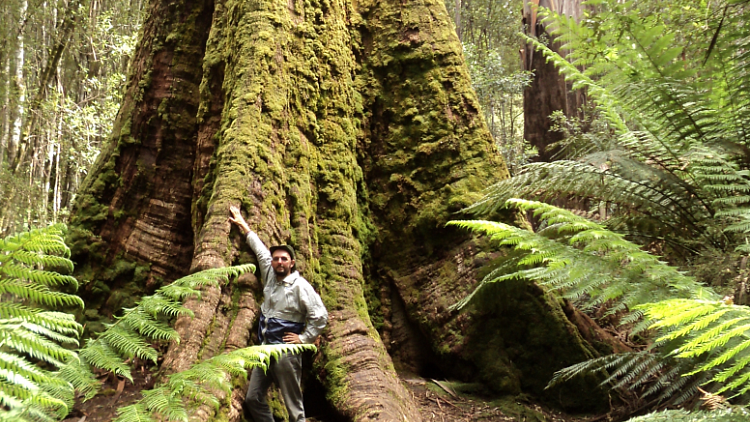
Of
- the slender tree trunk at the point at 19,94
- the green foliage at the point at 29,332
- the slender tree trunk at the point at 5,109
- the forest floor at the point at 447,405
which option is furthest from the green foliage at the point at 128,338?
the slender tree trunk at the point at 19,94

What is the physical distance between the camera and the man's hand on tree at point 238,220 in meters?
3.40

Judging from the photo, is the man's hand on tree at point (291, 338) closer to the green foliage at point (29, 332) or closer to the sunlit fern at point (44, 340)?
the sunlit fern at point (44, 340)

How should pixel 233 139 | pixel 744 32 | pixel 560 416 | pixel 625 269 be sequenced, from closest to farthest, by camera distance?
pixel 625 269
pixel 744 32
pixel 233 139
pixel 560 416

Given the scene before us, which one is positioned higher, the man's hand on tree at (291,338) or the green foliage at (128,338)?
the green foliage at (128,338)

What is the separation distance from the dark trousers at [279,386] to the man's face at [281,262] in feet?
1.72

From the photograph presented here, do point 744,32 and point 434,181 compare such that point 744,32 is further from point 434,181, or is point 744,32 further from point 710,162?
point 434,181

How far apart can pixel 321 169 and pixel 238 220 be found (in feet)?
3.57

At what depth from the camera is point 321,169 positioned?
169 inches

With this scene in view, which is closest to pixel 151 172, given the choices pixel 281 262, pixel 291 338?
pixel 281 262

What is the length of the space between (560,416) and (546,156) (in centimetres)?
675

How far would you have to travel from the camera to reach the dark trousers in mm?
3099

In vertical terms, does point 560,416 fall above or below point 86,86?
below

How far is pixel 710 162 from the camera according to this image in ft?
9.04

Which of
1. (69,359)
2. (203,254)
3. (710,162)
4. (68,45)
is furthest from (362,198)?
(68,45)
